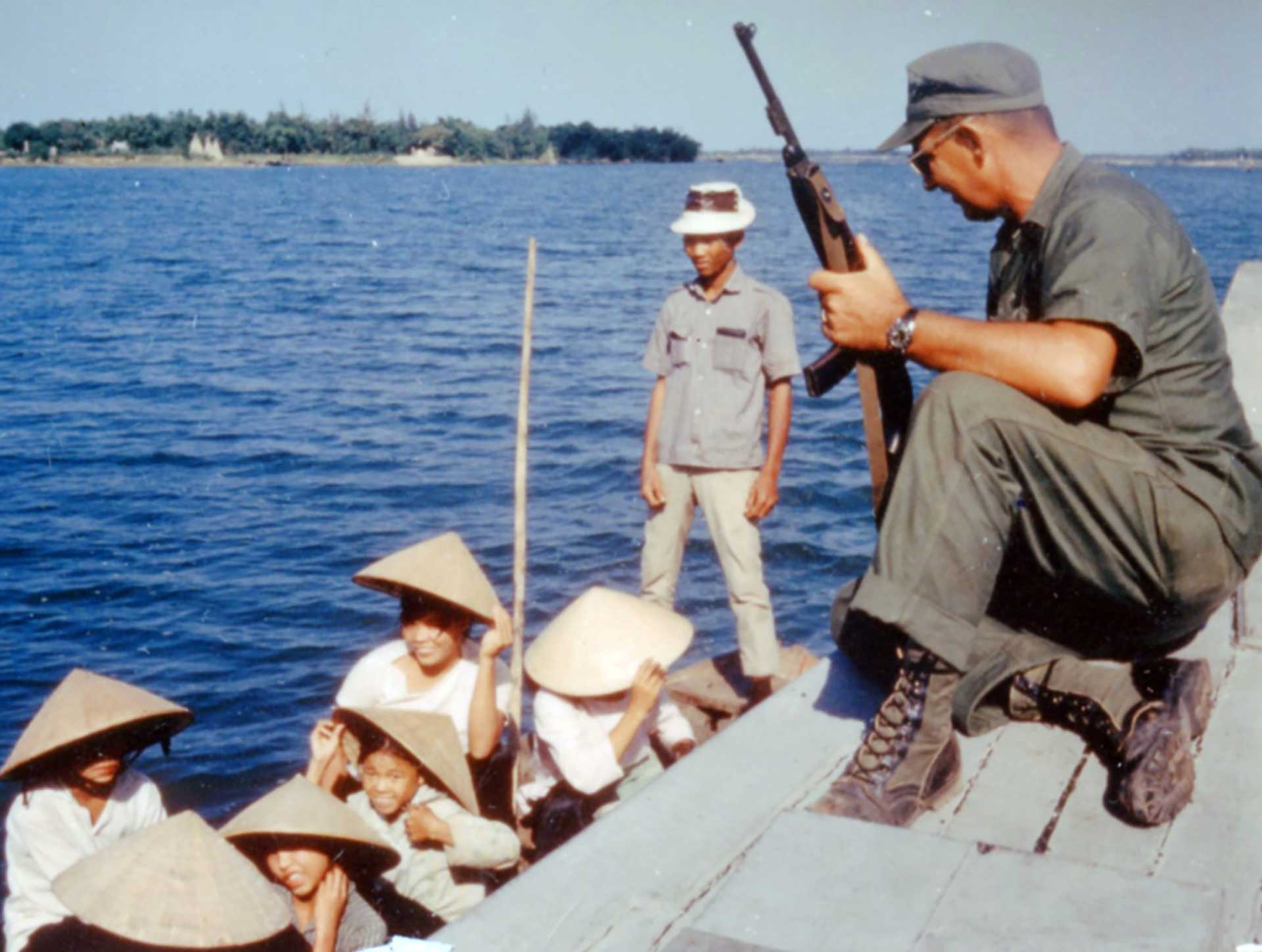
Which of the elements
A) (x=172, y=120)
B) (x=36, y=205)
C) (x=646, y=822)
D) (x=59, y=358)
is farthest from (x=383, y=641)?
(x=172, y=120)

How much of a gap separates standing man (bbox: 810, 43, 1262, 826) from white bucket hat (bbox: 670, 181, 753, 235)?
232 cm

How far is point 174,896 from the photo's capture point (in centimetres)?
341

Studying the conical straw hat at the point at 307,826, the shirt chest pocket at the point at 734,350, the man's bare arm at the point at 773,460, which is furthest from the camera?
the shirt chest pocket at the point at 734,350

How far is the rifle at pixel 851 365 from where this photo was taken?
3309 millimetres

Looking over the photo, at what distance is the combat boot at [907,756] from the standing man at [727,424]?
2659 millimetres

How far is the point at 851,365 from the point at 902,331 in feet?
1.57

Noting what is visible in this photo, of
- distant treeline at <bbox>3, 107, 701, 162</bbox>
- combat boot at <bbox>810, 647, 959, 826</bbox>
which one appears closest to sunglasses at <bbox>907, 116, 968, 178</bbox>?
combat boot at <bbox>810, 647, 959, 826</bbox>

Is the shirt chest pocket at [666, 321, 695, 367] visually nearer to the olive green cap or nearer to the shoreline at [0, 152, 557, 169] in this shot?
the olive green cap

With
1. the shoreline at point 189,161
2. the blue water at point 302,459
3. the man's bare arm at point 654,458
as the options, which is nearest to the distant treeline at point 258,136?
the shoreline at point 189,161

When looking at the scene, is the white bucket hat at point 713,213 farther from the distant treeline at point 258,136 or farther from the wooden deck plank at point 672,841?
the distant treeline at point 258,136

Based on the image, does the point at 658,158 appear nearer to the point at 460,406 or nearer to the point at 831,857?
the point at 460,406

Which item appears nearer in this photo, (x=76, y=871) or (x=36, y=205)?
(x=76, y=871)

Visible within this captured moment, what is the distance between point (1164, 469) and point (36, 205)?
73.7 metres

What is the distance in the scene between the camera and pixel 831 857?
264cm
